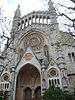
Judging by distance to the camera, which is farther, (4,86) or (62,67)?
(4,86)

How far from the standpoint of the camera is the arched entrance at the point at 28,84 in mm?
19609

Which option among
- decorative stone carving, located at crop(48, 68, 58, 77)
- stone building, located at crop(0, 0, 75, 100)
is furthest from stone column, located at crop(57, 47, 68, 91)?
decorative stone carving, located at crop(48, 68, 58, 77)

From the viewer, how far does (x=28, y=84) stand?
20.5 m

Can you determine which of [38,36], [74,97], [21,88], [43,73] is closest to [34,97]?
[21,88]

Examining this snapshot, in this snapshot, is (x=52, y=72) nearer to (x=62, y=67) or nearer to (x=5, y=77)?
(x=62, y=67)

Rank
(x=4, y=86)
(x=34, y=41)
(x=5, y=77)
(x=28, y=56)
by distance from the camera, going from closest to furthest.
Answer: (x=4, y=86) → (x=5, y=77) → (x=28, y=56) → (x=34, y=41)

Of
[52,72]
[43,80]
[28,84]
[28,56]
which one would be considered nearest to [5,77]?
[28,84]

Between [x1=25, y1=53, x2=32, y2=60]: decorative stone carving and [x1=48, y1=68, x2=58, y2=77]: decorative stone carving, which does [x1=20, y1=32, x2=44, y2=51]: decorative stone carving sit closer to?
[x1=25, y1=53, x2=32, y2=60]: decorative stone carving

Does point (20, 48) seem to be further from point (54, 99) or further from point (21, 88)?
point (54, 99)

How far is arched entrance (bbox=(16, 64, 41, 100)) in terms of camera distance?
19.6 meters

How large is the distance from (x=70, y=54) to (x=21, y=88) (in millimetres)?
9508

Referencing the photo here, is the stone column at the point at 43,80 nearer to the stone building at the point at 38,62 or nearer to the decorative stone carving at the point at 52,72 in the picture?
the stone building at the point at 38,62

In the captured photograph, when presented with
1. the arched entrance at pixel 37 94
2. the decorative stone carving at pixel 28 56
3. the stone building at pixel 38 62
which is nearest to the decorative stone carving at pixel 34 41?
the stone building at pixel 38 62

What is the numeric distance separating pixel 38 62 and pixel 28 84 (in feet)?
14.1
